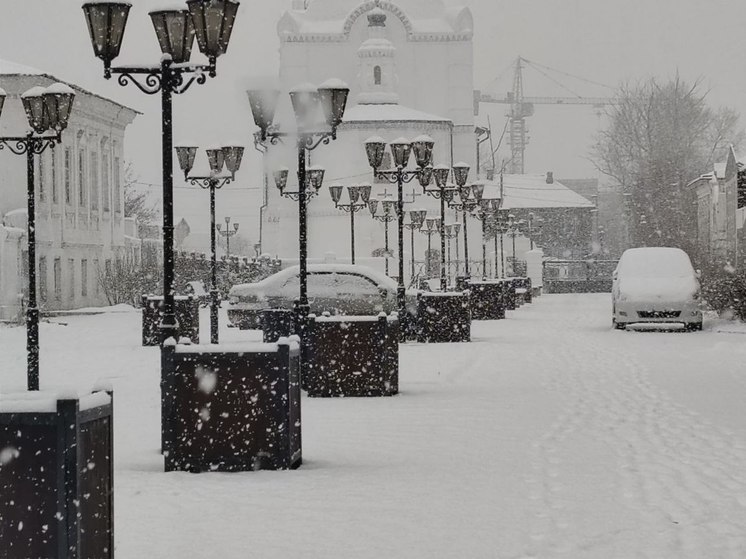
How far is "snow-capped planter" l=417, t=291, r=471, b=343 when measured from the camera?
2447cm

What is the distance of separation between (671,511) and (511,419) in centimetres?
463

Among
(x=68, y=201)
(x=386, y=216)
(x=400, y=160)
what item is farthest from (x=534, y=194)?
(x=400, y=160)

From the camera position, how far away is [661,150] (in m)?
73.1

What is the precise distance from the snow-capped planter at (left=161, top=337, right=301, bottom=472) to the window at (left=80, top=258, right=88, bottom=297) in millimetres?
32775

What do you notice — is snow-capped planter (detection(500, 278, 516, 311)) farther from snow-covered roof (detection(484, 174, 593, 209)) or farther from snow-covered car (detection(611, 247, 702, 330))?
snow-covered roof (detection(484, 174, 593, 209))

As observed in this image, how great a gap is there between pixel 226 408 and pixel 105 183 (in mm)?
36580

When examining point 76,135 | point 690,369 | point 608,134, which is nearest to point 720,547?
point 690,369

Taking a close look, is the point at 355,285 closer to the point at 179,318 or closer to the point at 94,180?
the point at 179,318

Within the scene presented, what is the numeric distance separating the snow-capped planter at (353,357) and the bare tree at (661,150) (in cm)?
5397

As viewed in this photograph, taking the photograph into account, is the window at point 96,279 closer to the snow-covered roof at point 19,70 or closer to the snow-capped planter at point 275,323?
the snow-covered roof at point 19,70

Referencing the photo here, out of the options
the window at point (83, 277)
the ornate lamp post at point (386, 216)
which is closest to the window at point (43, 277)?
the window at point (83, 277)

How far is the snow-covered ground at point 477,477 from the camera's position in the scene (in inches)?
272

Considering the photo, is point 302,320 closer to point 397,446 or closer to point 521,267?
point 397,446

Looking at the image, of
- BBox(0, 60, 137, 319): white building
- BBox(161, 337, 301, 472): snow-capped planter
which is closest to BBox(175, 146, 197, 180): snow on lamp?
BBox(0, 60, 137, 319): white building
